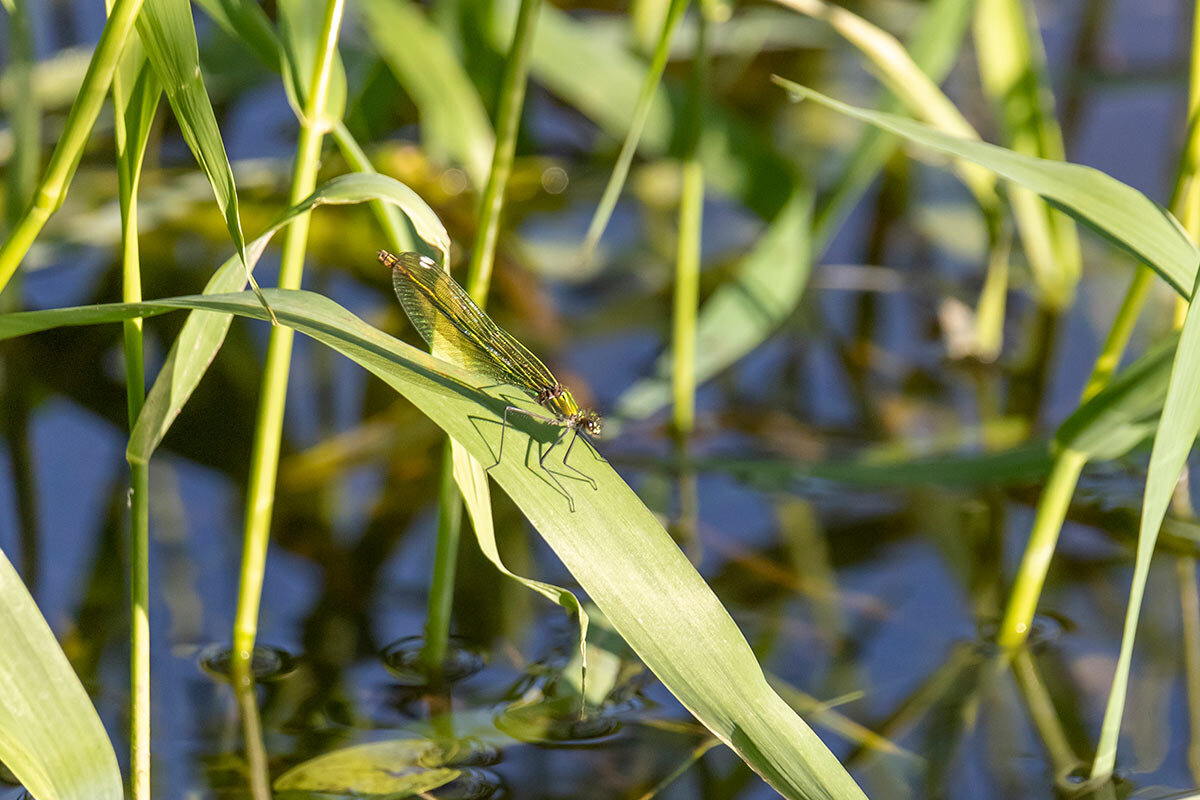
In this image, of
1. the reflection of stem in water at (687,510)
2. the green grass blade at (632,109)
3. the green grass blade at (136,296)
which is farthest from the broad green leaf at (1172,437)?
the green grass blade at (632,109)

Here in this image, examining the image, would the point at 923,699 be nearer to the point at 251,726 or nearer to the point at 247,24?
the point at 251,726

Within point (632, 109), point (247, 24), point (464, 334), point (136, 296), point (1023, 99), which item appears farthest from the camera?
point (632, 109)

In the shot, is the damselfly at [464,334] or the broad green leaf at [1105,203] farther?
the damselfly at [464,334]

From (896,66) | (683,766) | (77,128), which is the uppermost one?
(896,66)

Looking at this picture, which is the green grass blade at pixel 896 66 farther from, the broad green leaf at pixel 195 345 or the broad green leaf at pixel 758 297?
the broad green leaf at pixel 195 345

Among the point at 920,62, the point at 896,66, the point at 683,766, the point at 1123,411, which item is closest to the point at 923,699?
the point at 683,766

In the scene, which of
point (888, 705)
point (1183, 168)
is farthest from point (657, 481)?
point (1183, 168)

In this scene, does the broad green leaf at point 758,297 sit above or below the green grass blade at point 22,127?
below

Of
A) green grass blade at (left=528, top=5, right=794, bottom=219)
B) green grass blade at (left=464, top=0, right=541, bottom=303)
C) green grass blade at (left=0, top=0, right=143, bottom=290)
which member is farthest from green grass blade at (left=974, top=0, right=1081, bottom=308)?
green grass blade at (left=0, top=0, right=143, bottom=290)
